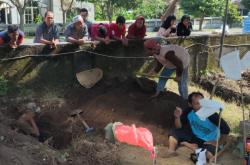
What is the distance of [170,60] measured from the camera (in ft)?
27.8

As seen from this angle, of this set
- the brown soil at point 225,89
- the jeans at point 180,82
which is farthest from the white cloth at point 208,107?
the brown soil at point 225,89

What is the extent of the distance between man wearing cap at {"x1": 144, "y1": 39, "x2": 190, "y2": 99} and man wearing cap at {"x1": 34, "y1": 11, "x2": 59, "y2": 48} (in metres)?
1.75

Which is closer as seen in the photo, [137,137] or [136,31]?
[137,137]

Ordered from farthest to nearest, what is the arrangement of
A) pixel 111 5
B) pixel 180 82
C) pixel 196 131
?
pixel 111 5
pixel 180 82
pixel 196 131

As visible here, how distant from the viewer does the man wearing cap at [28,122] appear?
746 centimetres

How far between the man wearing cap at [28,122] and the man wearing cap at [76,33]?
165cm

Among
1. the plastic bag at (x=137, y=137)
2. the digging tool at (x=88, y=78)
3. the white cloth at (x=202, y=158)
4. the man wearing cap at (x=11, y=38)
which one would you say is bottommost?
the white cloth at (x=202, y=158)

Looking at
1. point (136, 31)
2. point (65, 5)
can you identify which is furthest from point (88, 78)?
point (65, 5)

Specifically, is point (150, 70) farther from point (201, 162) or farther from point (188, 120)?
point (201, 162)

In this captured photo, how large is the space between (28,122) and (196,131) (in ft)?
9.02

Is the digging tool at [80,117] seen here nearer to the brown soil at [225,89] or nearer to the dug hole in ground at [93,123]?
the dug hole in ground at [93,123]

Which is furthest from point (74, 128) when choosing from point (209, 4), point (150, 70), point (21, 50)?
point (209, 4)

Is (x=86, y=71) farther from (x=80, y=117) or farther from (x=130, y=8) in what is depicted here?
(x=130, y=8)

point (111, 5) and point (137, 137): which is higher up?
point (111, 5)
